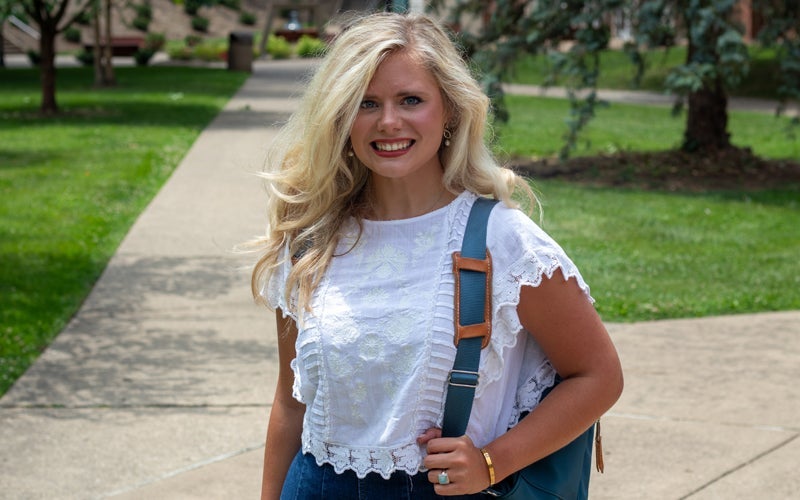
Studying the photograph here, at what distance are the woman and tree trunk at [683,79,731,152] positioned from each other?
11804mm

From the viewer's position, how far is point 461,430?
6.93 feet

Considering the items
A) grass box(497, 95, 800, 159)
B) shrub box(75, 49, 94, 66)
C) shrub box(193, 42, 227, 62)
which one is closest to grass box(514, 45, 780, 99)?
grass box(497, 95, 800, 159)

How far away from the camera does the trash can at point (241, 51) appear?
3199cm

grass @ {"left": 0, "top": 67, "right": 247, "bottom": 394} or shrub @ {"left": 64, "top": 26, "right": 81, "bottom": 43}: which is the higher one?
grass @ {"left": 0, "top": 67, "right": 247, "bottom": 394}

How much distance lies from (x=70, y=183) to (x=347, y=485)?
10513 millimetres

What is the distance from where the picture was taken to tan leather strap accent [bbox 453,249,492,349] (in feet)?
6.84

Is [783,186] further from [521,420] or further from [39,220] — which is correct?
[521,420]

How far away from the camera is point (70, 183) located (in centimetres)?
1213

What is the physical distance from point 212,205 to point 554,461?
30.0 feet

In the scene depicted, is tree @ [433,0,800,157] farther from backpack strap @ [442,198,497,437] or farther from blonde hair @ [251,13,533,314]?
backpack strap @ [442,198,497,437]

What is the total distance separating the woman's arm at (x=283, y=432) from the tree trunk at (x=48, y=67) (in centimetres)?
1792

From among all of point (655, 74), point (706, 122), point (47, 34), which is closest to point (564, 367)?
point (706, 122)

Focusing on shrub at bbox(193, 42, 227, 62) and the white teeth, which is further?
shrub at bbox(193, 42, 227, 62)

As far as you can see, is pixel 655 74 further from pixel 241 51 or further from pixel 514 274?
pixel 514 274
